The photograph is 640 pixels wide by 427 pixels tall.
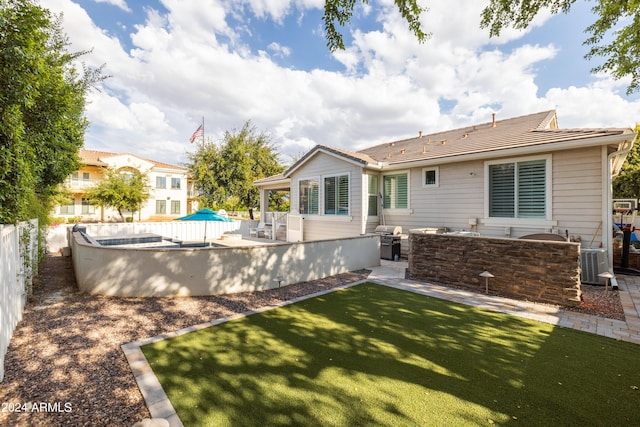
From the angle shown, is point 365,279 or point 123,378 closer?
point 123,378

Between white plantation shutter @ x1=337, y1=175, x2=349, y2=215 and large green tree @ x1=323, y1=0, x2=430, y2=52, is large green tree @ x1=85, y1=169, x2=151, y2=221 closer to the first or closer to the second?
white plantation shutter @ x1=337, y1=175, x2=349, y2=215

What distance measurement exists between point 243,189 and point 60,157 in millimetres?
18266

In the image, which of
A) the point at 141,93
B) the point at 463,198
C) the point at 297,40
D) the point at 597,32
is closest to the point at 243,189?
the point at 141,93

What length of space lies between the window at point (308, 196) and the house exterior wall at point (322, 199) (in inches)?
8.6

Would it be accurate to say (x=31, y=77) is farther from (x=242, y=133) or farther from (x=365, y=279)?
(x=242, y=133)

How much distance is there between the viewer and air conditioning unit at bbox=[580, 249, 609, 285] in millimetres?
6984

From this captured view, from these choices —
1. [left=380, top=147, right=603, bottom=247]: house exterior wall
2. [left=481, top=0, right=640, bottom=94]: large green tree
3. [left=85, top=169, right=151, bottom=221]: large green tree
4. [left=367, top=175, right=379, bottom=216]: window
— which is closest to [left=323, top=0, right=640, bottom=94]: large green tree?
[left=481, top=0, right=640, bottom=94]: large green tree

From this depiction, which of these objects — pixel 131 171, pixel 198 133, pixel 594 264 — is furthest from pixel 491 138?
pixel 131 171

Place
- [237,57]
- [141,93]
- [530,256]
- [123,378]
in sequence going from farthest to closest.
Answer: [141,93] < [237,57] < [530,256] < [123,378]

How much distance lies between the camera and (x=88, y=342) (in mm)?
3967

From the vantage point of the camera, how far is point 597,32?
9422 mm

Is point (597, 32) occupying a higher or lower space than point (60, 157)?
higher

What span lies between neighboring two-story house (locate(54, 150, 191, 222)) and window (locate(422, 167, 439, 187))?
91.7 feet

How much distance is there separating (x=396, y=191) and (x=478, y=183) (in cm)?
327
